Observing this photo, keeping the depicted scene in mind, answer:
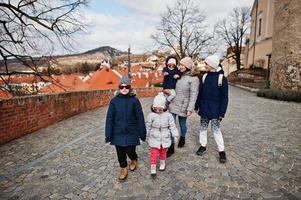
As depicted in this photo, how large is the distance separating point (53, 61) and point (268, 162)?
8453 mm

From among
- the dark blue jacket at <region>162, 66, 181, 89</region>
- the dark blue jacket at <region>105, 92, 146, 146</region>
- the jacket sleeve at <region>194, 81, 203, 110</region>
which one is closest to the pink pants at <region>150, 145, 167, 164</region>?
the dark blue jacket at <region>105, 92, 146, 146</region>

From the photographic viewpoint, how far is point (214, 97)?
14.1ft

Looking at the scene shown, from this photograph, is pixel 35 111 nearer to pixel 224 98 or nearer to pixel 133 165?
pixel 133 165

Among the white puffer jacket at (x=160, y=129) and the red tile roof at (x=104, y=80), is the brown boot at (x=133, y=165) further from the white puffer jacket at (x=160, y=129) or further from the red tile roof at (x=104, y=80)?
the red tile roof at (x=104, y=80)

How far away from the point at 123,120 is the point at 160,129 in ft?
2.13

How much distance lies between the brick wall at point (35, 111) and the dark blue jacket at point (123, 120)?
3377 mm

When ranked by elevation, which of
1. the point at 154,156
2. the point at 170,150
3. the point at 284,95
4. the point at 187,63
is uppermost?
the point at 187,63

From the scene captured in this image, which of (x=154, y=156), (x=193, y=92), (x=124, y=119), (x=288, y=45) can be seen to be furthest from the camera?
(x=288, y=45)

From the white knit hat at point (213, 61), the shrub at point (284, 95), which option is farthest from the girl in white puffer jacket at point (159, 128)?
the shrub at point (284, 95)

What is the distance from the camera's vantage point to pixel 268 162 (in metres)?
4.30

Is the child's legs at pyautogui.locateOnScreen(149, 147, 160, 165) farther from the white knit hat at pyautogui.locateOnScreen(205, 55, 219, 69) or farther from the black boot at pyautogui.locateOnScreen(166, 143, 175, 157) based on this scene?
the white knit hat at pyautogui.locateOnScreen(205, 55, 219, 69)

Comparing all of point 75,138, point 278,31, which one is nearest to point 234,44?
point 278,31

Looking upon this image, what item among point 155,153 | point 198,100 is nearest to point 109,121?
point 155,153

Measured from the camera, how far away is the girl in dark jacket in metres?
3.67
